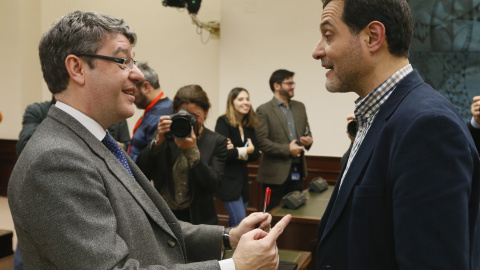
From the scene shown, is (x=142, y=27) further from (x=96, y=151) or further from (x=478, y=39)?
(x=96, y=151)

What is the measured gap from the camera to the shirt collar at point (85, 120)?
1351 millimetres

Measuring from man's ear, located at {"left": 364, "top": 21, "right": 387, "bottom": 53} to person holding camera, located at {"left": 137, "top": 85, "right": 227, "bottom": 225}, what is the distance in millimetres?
1456

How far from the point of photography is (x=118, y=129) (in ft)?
11.6

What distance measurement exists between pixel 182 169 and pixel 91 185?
59.6 inches

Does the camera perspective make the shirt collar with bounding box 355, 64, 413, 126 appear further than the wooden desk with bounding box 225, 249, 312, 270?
No

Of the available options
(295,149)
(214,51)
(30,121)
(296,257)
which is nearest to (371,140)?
(296,257)

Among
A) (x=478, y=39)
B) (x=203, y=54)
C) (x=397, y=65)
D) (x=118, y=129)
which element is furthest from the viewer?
(x=203, y=54)

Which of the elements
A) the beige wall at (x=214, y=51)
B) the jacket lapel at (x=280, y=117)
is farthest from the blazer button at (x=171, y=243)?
the beige wall at (x=214, y=51)

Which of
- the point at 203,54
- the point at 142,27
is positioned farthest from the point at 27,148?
the point at 142,27

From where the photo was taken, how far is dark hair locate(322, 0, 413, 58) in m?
1.24

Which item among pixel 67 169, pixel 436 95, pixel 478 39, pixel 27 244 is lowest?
pixel 27 244

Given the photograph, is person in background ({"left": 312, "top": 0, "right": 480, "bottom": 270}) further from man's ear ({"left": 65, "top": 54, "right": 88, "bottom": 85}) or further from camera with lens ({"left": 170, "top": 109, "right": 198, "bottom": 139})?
camera with lens ({"left": 170, "top": 109, "right": 198, "bottom": 139})

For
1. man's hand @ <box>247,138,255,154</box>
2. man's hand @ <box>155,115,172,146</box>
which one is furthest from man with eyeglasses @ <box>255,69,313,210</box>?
man's hand @ <box>155,115,172,146</box>

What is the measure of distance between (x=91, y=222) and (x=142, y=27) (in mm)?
6021
